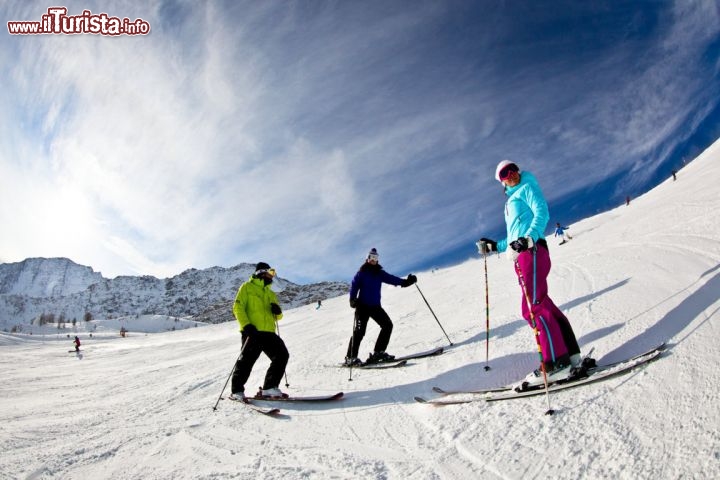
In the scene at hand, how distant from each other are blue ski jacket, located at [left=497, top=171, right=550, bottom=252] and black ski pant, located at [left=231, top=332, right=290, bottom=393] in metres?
3.80

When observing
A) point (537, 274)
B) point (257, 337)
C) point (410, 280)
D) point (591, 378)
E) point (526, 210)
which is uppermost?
point (526, 210)

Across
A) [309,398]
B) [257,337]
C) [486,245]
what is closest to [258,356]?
[257,337]

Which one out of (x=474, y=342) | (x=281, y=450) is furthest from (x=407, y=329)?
(x=281, y=450)

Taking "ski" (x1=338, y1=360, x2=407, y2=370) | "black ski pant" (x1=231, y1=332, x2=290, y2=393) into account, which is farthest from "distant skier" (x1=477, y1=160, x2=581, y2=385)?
"black ski pant" (x1=231, y1=332, x2=290, y2=393)

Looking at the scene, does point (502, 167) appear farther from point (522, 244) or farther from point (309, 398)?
point (309, 398)

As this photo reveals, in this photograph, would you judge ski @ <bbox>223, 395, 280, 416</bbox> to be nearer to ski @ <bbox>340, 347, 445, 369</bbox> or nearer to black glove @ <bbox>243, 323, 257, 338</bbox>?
black glove @ <bbox>243, 323, 257, 338</bbox>

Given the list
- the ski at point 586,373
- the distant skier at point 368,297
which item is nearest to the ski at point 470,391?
the ski at point 586,373

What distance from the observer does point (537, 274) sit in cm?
396

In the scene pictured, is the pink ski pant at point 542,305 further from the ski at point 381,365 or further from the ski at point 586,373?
the ski at point 381,365

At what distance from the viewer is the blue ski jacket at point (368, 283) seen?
7.55 meters

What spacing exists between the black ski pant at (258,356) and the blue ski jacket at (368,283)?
6.75ft

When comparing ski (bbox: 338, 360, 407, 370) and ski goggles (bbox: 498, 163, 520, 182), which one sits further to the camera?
ski (bbox: 338, 360, 407, 370)

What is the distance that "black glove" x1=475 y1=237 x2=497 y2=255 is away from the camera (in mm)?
4949

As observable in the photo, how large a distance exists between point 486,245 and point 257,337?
3.69m
